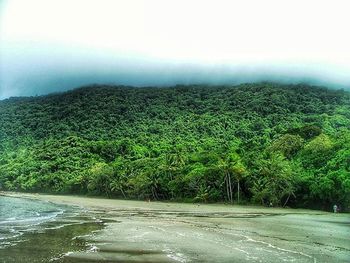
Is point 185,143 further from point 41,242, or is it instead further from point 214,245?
point 41,242

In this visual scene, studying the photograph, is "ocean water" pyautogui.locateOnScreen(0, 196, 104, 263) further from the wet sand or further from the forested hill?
the forested hill

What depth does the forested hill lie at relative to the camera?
63969 mm

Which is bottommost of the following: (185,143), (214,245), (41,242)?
(214,245)

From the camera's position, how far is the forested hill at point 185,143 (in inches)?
2518

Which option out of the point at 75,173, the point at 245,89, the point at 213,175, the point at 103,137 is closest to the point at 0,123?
the point at 103,137

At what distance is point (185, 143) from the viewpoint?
114 meters

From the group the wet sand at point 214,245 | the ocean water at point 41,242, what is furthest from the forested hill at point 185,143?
the ocean water at point 41,242

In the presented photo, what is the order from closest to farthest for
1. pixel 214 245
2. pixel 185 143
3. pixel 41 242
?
1. pixel 41 242
2. pixel 214 245
3. pixel 185 143

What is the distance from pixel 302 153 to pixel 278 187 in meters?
A: 12.1

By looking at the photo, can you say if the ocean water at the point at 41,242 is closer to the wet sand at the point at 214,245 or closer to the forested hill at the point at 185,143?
the wet sand at the point at 214,245

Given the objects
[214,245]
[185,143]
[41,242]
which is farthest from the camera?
[185,143]

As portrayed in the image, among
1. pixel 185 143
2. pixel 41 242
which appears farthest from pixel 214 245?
pixel 185 143

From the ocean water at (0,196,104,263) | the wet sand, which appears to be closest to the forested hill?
the wet sand

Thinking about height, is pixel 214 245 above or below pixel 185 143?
below
